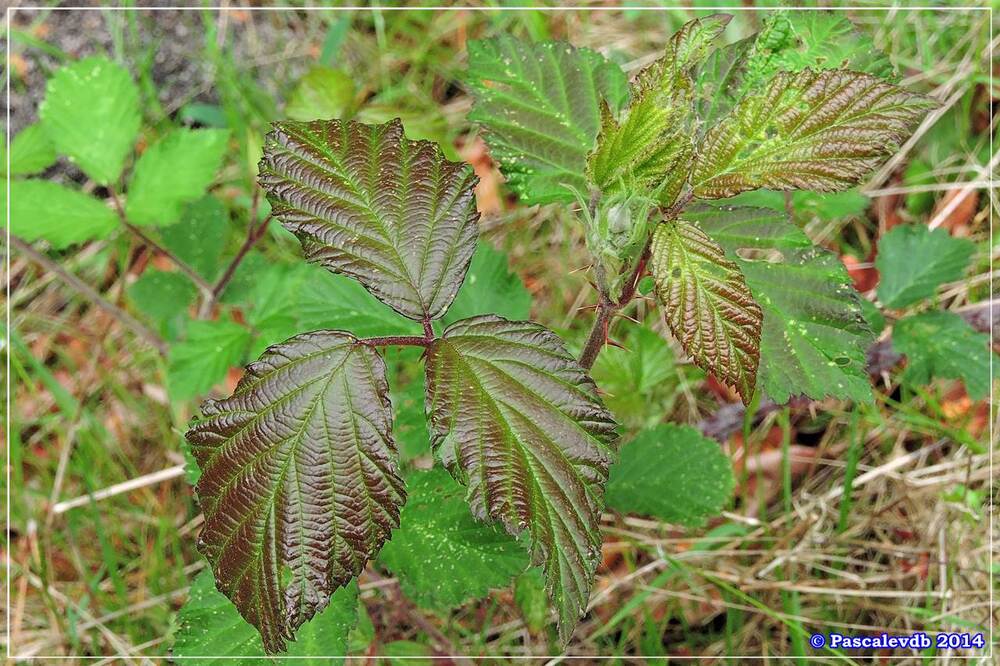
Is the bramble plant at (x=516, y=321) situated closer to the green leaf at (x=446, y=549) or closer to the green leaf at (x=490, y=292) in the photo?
the green leaf at (x=446, y=549)

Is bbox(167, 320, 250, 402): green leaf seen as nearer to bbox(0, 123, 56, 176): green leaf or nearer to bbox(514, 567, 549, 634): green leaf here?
bbox(0, 123, 56, 176): green leaf

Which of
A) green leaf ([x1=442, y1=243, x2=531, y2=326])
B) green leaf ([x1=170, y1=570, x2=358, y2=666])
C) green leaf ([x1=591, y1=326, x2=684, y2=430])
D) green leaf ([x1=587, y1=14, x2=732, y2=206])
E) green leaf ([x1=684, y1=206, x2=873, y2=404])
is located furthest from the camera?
green leaf ([x1=591, y1=326, x2=684, y2=430])

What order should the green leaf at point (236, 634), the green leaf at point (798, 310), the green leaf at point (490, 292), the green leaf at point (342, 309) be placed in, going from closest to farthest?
the green leaf at point (798, 310)
the green leaf at point (236, 634)
the green leaf at point (342, 309)
the green leaf at point (490, 292)

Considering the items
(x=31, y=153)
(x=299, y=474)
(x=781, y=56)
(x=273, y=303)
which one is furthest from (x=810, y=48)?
(x=31, y=153)

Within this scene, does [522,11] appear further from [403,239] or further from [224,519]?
[224,519]

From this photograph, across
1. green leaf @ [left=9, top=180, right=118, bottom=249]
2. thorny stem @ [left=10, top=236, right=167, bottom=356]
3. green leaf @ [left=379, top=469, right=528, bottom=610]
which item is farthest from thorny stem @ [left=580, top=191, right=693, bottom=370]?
thorny stem @ [left=10, top=236, right=167, bottom=356]

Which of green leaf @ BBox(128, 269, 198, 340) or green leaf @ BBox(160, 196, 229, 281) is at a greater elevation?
green leaf @ BBox(160, 196, 229, 281)

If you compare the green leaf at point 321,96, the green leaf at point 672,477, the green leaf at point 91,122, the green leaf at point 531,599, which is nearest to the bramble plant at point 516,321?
the green leaf at point 531,599
